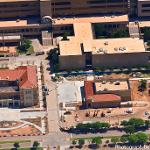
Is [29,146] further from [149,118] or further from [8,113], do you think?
[149,118]

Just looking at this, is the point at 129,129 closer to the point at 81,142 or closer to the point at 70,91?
the point at 81,142

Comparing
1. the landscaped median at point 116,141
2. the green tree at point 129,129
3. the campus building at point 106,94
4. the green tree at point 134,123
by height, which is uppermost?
the campus building at point 106,94

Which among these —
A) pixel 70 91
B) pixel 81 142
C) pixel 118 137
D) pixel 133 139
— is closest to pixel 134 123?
pixel 118 137

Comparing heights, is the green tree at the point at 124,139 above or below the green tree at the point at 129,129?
below

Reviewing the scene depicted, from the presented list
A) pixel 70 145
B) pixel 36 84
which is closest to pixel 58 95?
pixel 36 84

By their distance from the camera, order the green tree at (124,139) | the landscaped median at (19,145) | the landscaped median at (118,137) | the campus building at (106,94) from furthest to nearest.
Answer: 1. the campus building at (106,94)
2. the landscaped median at (118,137)
3. the landscaped median at (19,145)
4. the green tree at (124,139)

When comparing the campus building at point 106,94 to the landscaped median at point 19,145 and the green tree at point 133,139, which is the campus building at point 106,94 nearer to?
the green tree at point 133,139

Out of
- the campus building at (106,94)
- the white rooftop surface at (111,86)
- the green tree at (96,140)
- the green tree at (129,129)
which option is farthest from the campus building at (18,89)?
the green tree at (129,129)
